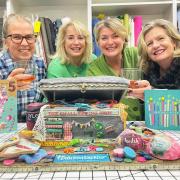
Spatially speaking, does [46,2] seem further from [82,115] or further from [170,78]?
[82,115]

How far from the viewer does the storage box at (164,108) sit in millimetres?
908

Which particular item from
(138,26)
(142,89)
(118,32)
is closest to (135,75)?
(142,89)

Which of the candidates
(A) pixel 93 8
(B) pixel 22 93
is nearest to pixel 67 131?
(B) pixel 22 93

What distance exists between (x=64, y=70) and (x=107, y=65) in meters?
0.27

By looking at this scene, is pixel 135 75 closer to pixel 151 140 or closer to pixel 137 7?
pixel 151 140

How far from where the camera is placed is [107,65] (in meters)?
1.56

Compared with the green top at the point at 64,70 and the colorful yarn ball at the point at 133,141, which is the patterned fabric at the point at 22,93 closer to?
the green top at the point at 64,70

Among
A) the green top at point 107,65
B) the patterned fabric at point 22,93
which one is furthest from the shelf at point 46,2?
the patterned fabric at point 22,93

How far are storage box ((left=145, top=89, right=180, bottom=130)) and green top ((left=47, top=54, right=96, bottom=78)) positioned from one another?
0.68 m

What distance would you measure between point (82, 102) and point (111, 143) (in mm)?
168

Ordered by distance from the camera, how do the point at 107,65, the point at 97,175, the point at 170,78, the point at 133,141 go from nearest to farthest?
the point at 97,175
the point at 133,141
the point at 170,78
the point at 107,65

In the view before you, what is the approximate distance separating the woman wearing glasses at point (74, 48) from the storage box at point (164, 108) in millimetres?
792

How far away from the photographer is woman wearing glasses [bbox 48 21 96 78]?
169 centimetres

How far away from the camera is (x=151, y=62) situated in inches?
55.7
